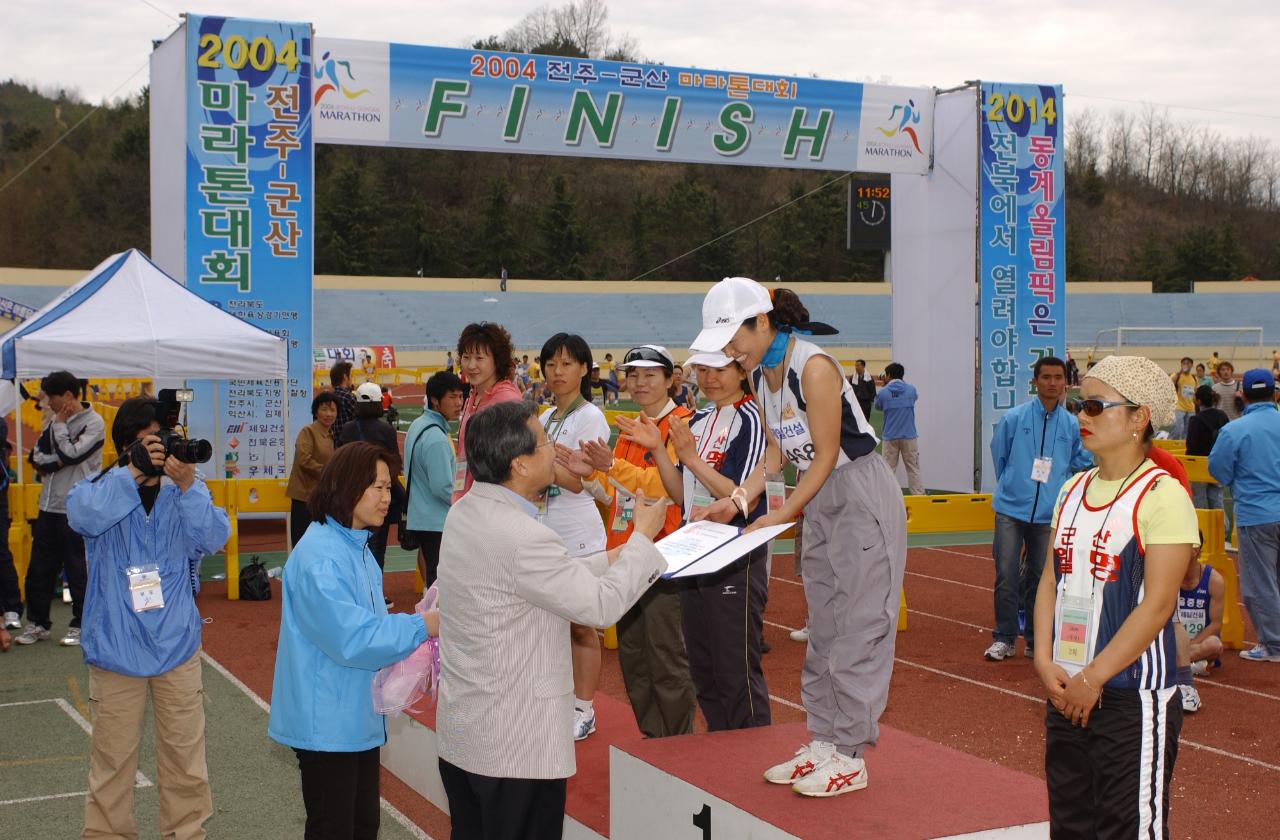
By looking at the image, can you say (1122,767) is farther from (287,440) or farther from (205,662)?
(287,440)

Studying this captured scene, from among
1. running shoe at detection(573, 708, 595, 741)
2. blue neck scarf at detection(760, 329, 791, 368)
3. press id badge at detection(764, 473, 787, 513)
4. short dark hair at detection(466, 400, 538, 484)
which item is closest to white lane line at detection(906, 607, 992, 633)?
running shoe at detection(573, 708, 595, 741)

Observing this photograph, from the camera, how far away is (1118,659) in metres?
3.25

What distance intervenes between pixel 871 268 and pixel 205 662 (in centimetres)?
6779

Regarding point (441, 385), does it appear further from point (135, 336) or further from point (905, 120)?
point (905, 120)

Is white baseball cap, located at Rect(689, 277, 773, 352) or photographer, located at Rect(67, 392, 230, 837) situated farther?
photographer, located at Rect(67, 392, 230, 837)

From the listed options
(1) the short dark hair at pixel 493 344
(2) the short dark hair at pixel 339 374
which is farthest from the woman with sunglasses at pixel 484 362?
(2) the short dark hair at pixel 339 374

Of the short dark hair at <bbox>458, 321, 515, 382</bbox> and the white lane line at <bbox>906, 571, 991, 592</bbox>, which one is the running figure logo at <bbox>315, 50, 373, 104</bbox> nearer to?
the white lane line at <bbox>906, 571, 991, 592</bbox>

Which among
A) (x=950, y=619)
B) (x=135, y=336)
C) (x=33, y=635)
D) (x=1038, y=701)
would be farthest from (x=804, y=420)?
(x=135, y=336)

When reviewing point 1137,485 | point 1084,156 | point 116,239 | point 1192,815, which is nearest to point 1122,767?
point 1137,485

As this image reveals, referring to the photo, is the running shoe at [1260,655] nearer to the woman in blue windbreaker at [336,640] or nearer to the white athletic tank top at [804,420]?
the white athletic tank top at [804,420]

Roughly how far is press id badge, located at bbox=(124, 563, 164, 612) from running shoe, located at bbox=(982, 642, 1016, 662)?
5.78m

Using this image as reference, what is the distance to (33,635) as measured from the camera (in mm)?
9016

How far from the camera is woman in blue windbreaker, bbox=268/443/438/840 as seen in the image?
3.61m

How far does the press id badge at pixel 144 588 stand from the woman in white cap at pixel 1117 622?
311 centimetres
